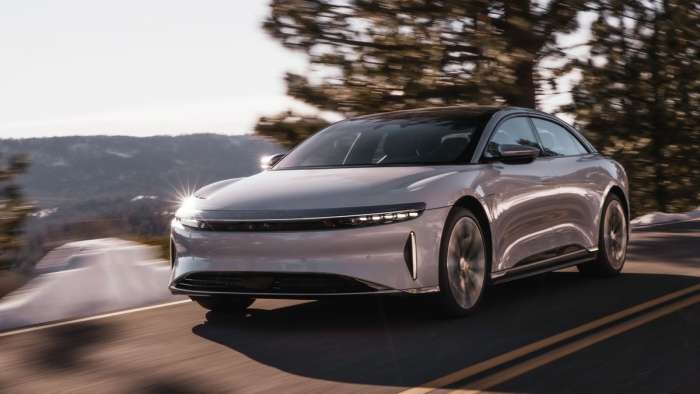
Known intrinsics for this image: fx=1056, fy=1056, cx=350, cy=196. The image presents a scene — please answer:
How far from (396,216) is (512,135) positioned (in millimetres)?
2176

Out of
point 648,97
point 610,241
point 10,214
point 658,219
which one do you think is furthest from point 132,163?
point 610,241

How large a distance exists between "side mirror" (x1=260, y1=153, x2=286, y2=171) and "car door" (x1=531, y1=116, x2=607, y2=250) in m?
2.20

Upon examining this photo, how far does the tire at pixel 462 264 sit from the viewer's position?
22.8 ft

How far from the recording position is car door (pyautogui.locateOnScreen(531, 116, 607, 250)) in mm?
8812

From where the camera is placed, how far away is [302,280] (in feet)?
21.7

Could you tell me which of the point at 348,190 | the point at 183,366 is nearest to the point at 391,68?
the point at 348,190

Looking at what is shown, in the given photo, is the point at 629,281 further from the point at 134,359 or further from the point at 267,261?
the point at 134,359

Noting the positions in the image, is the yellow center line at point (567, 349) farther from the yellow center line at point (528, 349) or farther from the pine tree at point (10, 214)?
the pine tree at point (10, 214)

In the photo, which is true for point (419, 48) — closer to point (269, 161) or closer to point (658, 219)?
point (658, 219)

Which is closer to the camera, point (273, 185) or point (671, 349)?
point (671, 349)

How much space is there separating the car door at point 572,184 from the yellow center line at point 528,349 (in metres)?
1.03

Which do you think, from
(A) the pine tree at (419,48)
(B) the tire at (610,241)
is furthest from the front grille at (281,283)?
(A) the pine tree at (419,48)

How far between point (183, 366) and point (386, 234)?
1541 mm

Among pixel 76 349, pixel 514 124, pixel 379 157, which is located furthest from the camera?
pixel 514 124
